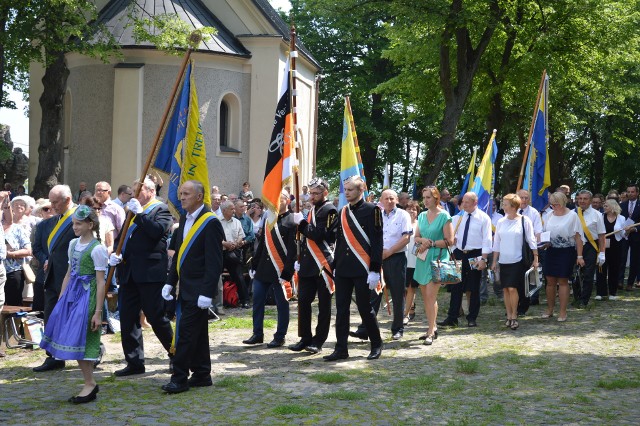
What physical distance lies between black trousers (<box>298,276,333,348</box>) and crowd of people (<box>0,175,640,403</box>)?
15mm

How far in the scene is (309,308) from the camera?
988 centimetres

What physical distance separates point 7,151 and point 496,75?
20004 mm

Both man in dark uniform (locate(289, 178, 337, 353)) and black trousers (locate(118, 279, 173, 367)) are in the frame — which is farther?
man in dark uniform (locate(289, 178, 337, 353))

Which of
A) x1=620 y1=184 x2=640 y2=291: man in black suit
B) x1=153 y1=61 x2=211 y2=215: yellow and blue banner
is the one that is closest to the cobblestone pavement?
x1=153 y1=61 x2=211 y2=215: yellow and blue banner

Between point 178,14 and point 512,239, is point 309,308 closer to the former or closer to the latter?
point 512,239

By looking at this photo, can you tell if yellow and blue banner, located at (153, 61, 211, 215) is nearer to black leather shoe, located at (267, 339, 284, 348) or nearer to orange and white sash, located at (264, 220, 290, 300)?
orange and white sash, located at (264, 220, 290, 300)

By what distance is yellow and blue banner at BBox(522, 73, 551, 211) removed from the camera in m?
13.6

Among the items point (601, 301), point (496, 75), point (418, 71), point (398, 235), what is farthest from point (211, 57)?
point (398, 235)

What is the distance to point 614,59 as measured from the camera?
28797 mm

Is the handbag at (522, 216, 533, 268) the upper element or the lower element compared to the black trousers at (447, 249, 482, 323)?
upper

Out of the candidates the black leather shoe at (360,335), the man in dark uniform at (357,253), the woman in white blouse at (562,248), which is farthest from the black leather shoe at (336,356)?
the woman in white blouse at (562,248)

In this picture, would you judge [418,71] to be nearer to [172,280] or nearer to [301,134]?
[301,134]

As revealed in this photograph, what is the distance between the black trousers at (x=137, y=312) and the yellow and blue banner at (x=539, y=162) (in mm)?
7346

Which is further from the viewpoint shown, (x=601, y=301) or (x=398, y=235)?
(x=601, y=301)
